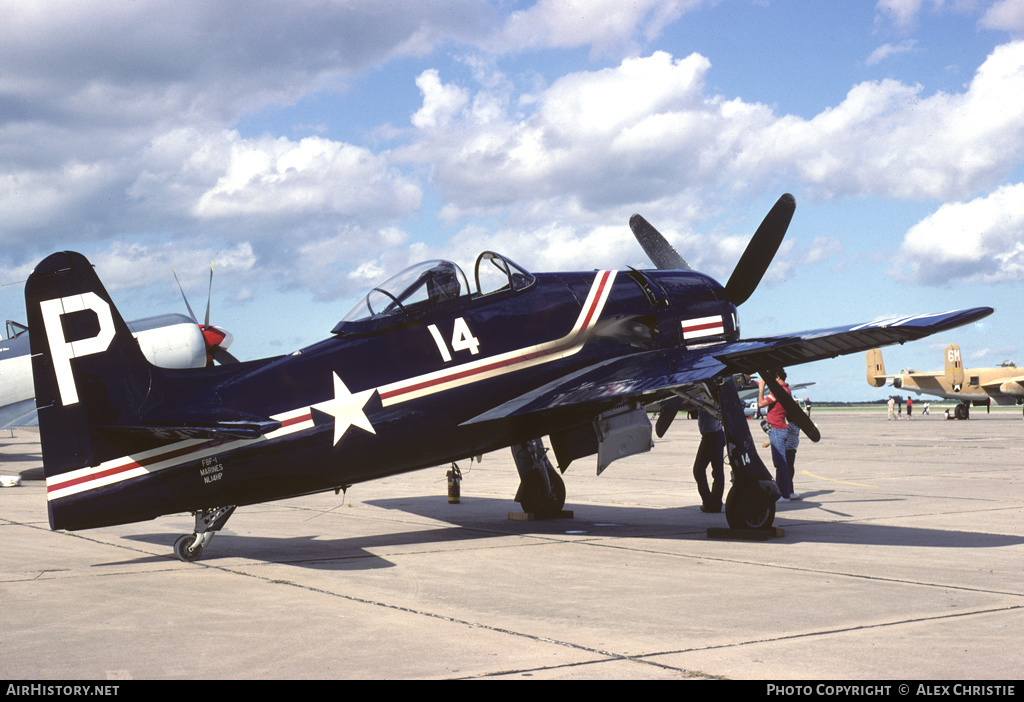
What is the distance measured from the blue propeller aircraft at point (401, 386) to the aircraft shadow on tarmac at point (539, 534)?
79cm

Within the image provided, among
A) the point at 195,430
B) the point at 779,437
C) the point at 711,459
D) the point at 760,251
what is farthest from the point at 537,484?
the point at 195,430

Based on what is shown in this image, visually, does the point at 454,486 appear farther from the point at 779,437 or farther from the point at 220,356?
the point at 220,356

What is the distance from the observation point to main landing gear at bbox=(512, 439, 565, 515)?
13430 mm

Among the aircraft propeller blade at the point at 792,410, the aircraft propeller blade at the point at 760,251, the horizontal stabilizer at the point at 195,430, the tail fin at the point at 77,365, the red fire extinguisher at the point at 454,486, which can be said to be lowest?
the red fire extinguisher at the point at 454,486

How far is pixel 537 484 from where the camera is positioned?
13445 mm

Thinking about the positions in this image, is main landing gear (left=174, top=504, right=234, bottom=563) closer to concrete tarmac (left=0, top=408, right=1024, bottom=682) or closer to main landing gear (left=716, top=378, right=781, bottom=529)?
concrete tarmac (left=0, top=408, right=1024, bottom=682)

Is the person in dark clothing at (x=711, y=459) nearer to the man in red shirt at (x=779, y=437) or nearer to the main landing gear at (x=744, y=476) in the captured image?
the man in red shirt at (x=779, y=437)

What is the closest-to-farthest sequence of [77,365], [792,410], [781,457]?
[77,365], [792,410], [781,457]

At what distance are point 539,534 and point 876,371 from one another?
3358 inches

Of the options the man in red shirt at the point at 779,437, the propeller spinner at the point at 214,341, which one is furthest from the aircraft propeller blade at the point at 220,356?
the man in red shirt at the point at 779,437

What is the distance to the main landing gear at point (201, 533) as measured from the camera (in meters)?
9.62

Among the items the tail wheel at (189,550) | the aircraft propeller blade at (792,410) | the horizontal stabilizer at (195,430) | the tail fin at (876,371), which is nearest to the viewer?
the horizontal stabilizer at (195,430)
